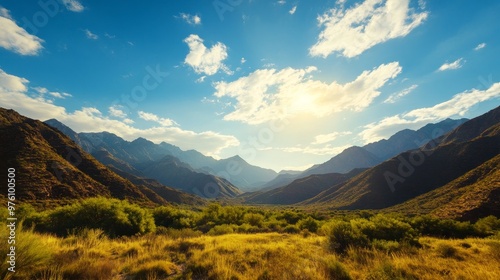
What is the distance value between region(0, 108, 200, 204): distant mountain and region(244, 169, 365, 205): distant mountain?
11927cm

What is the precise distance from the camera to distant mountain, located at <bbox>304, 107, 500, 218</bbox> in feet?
286

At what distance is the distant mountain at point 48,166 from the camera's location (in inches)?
1809

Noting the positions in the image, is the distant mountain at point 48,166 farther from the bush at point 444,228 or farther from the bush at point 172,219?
the bush at point 444,228

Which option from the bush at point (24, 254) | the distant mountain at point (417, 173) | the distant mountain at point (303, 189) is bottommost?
the distant mountain at point (303, 189)

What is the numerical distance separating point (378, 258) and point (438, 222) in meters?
15.3

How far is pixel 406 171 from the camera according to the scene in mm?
103875

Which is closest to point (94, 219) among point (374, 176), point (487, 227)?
point (487, 227)

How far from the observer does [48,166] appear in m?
52.9

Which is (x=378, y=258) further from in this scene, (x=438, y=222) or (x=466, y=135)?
(x=466, y=135)

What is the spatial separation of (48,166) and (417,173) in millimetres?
123082

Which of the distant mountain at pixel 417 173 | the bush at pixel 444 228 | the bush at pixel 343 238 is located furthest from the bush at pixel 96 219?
the distant mountain at pixel 417 173

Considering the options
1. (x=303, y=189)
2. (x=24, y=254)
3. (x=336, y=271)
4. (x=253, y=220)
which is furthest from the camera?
(x=303, y=189)

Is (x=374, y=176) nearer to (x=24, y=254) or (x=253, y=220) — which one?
(x=253, y=220)

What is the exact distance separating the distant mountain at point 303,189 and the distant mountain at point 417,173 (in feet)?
178
